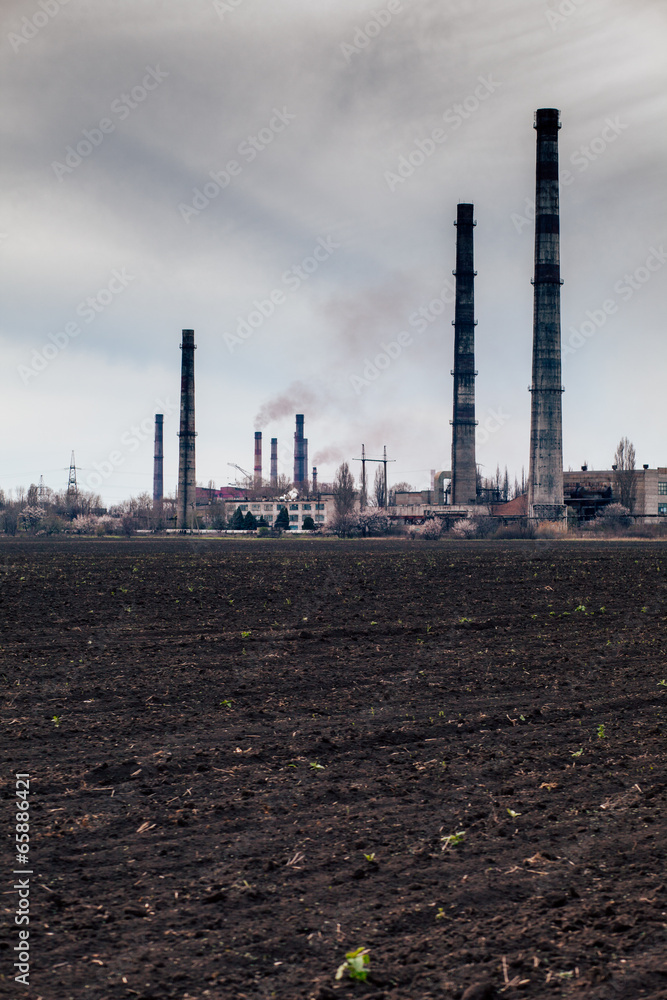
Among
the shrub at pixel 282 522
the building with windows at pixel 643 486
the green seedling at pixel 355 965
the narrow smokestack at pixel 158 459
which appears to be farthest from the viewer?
the narrow smokestack at pixel 158 459

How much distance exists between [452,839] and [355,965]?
1534 mm

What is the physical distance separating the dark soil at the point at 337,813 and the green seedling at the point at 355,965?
37 mm

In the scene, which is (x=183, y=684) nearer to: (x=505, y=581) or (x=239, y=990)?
(x=239, y=990)

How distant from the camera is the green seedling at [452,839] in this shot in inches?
195

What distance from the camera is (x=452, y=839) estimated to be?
504 centimetres

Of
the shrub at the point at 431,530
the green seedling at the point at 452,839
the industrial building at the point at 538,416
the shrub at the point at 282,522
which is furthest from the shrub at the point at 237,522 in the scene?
the green seedling at the point at 452,839

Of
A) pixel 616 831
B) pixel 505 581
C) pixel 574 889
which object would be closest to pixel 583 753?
pixel 616 831

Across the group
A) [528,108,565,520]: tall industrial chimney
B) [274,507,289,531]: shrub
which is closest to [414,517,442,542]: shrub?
[528,108,565,520]: tall industrial chimney

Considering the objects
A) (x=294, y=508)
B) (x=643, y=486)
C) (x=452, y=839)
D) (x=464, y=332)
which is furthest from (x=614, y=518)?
(x=452, y=839)

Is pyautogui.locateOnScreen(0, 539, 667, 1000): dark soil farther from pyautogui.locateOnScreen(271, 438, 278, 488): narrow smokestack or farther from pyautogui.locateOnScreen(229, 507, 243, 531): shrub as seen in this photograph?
pyautogui.locateOnScreen(271, 438, 278, 488): narrow smokestack

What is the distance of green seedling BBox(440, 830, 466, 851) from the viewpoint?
4.96 metres

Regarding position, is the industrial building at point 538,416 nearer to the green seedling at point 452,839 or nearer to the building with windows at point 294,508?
the building with windows at point 294,508

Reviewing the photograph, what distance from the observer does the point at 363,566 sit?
27438 mm

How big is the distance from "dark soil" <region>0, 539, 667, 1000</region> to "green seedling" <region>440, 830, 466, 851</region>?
0.06ft
